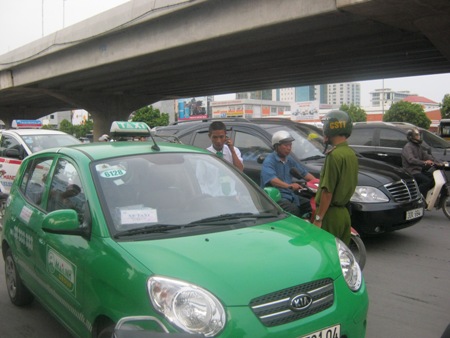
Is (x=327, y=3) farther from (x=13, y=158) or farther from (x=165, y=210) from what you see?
(x=165, y=210)

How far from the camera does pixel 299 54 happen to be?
1866cm

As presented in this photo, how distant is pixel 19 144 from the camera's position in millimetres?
9680

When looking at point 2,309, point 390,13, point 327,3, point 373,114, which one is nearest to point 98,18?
point 327,3

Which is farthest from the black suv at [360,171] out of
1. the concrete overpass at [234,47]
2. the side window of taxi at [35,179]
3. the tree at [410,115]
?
the tree at [410,115]

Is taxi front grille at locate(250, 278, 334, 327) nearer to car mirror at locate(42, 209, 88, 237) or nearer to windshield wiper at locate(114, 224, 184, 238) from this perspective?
windshield wiper at locate(114, 224, 184, 238)

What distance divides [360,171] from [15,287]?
4.52m

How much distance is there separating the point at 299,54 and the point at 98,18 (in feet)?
32.0

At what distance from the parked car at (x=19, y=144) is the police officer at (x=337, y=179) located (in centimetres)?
695

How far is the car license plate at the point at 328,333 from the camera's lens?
8.03 ft

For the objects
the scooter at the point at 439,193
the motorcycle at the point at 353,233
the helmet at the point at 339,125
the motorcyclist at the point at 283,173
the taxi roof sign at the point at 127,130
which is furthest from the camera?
the scooter at the point at 439,193

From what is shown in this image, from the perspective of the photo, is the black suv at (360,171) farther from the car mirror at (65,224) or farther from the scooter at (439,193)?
the car mirror at (65,224)

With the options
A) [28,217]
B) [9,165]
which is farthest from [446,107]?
[28,217]

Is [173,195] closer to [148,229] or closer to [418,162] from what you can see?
[148,229]

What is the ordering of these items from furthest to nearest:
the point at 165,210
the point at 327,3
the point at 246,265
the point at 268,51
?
1. the point at 268,51
2. the point at 327,3
3. the point at 165,210
4. the point at 246,265
